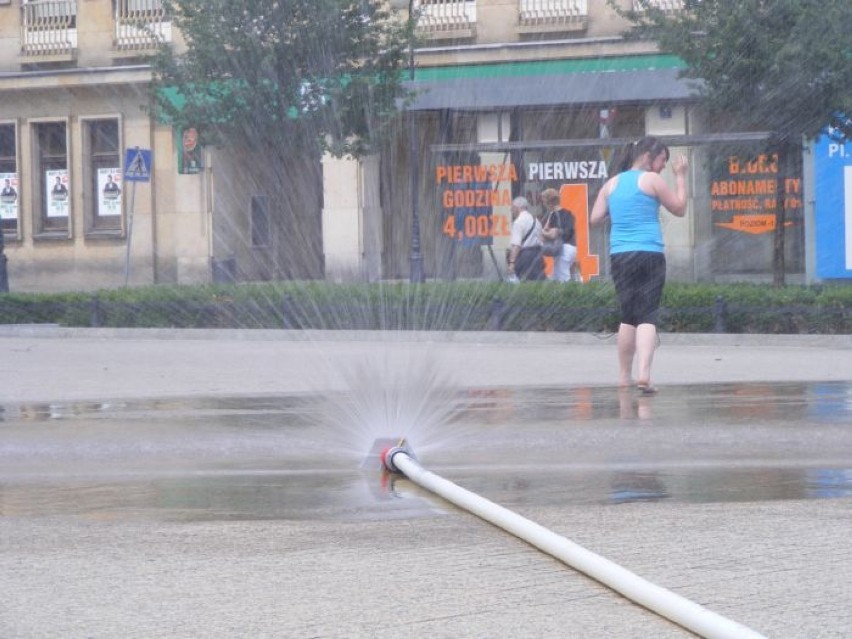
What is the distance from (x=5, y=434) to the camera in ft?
30.3

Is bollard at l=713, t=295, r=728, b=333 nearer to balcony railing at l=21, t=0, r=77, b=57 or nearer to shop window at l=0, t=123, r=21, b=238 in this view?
balcony railing at l=21, t=0, r=77, b=57

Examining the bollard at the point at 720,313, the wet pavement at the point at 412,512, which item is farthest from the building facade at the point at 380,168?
the wet pavement at the point at 412,512

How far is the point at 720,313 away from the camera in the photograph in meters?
18.0

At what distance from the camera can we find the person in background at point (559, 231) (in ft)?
73.0

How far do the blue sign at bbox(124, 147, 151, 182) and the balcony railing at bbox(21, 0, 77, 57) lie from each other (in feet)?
37.5

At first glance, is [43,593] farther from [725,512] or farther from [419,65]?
[419,65]

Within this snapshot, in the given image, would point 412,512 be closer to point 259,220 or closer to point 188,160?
point 188,160

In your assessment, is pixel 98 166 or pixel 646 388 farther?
pixel 98 166

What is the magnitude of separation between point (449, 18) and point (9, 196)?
11.5 meters

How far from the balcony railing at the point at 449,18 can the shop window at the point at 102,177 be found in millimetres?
7872

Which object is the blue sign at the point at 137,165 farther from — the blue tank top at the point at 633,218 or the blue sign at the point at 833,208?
the blue tank top at the point at 633,218

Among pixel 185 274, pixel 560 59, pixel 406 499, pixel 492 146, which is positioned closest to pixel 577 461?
pixel 406 499

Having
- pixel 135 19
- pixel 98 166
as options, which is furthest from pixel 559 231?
pixel 98 166

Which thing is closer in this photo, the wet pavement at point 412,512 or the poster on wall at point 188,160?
the wet pavement at point 412,512
